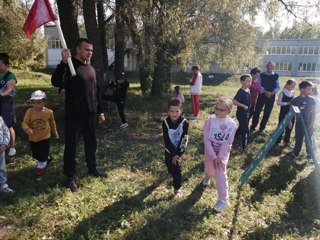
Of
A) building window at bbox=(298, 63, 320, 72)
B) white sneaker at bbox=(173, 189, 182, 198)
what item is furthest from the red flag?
building window at bbox=(298, 63, 320, 72)

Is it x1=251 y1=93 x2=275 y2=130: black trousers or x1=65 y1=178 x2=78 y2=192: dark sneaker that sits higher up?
x1=251 y1=93 x2=275 y2=130: black trousers

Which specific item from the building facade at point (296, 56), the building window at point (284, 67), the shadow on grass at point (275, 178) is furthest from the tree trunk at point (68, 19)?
the building window at point (284, 67)

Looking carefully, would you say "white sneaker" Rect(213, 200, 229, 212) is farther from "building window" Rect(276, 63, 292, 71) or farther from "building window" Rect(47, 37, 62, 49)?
"building window" Rect(276, 63, 292, 71)

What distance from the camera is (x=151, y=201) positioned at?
5109mm

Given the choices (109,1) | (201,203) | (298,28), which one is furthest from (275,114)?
(201,203)

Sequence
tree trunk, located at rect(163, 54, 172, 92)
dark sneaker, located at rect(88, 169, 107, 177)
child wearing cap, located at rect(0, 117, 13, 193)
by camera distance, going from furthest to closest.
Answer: tree trunk, located at rect(163, 54, 172, 92), dark sneaker, located at rect(88, 169, 107, 177), child wearing cap, located at rect(0, 117, 13, 193)

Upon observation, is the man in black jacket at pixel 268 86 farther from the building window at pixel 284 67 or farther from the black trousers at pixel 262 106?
the building window at pixel 284 67

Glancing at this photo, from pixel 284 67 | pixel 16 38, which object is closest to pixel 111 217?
pixel 16 38

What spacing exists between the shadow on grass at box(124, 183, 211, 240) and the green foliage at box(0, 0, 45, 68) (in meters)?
13.0

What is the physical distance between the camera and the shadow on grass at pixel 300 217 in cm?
448

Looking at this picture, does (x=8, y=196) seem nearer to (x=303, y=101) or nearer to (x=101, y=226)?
(x=101, y=226)

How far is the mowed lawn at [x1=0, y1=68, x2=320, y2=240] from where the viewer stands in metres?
4.35

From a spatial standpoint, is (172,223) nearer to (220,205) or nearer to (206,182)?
(220,205)

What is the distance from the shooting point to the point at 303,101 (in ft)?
23.2
